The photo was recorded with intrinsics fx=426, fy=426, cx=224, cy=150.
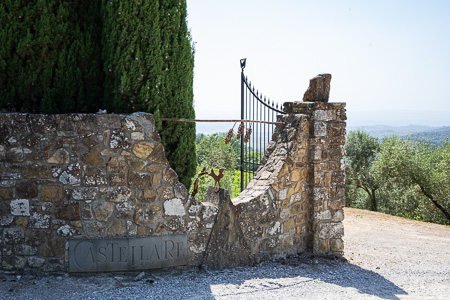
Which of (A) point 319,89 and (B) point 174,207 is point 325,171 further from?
(B) point 174,207

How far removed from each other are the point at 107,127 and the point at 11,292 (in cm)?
212

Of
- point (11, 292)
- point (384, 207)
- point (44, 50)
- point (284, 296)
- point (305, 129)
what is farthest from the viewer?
point (384, 207)

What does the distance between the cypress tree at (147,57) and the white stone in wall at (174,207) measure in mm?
1236

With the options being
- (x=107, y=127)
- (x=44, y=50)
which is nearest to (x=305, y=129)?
(x=107, y=127)

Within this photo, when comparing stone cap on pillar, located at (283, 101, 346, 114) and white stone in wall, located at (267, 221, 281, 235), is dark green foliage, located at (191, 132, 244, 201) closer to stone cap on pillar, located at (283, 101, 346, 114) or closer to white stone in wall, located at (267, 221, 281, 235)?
stone cap on pillar, located at (283, 101, 346, 114)

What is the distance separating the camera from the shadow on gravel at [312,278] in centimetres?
530

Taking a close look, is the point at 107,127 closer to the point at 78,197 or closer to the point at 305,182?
the point at 78,197

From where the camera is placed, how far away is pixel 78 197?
514 cm

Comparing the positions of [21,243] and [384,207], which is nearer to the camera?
[21,243]

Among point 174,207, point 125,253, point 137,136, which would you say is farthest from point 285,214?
point 137,136

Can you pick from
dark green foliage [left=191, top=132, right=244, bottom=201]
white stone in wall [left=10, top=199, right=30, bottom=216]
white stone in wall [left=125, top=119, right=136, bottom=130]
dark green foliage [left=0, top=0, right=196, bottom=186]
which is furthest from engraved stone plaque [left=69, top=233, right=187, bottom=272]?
dark green foliage [left=191, top=132, right=244, bottom=201]

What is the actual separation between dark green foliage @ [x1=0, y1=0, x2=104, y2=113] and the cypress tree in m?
0.32

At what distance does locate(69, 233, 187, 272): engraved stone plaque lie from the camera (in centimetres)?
520

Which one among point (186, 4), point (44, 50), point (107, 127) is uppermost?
point (186, 4)
